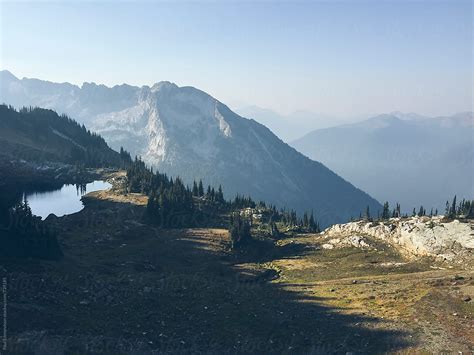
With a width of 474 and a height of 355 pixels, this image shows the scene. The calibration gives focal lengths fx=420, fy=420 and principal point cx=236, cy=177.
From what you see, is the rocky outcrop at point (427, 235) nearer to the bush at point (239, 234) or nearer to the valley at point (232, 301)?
the valley at point (232, 301)

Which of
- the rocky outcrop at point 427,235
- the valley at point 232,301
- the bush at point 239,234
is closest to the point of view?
the valley at point 232,301

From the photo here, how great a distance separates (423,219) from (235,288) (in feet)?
250

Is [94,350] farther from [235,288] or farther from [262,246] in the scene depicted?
[262,246]

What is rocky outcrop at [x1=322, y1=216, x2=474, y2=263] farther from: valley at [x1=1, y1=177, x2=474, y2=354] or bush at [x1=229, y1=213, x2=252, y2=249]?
bush at [x1=229, y1=213, x2=252, y2=249]

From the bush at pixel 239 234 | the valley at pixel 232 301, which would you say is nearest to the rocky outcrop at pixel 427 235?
the valley at pixel 232 301

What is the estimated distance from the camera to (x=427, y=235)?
4756 inches

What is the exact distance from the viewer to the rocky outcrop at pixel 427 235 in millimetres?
113206

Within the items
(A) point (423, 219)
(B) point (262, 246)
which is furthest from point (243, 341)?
(A) point (423, 219)

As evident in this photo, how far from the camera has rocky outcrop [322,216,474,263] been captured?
4457 inches

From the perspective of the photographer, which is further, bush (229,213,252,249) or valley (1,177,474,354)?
bush (229,213,252,249)

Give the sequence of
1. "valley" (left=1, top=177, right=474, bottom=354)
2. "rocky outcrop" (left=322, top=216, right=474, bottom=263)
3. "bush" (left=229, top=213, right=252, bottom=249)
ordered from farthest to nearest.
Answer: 1. "bush" (left=229, top=213, right=252, bottom=249)
2. "rocky outcrop" (left=322, top=216, right=474, bottom=263)
3. "valley" (left=1, top=177, right=474, bottom=354)

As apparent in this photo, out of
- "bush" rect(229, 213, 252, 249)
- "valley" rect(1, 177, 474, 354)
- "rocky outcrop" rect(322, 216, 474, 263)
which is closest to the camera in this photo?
"valley" rect(1, 177, 474, 354)

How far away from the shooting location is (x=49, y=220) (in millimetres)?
147500

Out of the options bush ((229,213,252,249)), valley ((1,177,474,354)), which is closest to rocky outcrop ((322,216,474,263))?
valley ((1,177,474,354))
